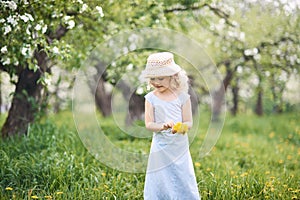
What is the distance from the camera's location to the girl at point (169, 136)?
9.45ft

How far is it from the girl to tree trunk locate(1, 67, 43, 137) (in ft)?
8.71

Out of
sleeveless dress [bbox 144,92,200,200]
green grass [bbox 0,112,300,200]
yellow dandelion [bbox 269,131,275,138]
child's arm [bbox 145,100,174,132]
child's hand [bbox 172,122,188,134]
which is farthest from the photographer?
yellow dandelion [bbox 269,131,275,138]

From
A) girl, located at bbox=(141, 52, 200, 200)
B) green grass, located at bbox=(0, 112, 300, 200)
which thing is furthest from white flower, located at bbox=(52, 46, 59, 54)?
girl, located at bbox=(141, 52, 200, 200)

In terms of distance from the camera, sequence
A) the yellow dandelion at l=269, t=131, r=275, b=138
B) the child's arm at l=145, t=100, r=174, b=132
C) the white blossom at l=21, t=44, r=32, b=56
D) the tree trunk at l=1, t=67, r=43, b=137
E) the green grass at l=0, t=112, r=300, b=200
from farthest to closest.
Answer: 1. the yellow dandelion at l=269, t=131, r=275, b=138
2. the tree trunk at l=1, t=67, r=43, b=137
3. the white blossom at l=21, t=44, r=32, b=56
4. the green grass at l=0, t=112, r=300, b=200
5. the child's arm at l=145, t=100, r=174, b=132

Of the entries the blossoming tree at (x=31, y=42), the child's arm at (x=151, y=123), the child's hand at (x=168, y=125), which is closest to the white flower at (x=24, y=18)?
the blossoming tree at (x=31, y=42)

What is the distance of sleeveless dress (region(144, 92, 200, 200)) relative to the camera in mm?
2896

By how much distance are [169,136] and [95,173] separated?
126 centimetres

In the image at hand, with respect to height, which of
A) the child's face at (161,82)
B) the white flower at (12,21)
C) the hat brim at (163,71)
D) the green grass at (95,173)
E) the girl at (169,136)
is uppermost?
the white flower at (12,21)

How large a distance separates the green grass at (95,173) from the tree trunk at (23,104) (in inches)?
8.2

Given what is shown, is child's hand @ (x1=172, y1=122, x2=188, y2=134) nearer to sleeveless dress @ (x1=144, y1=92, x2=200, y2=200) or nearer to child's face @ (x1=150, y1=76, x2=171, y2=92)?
sleeveless dress @ (x1=144, y1=92, x2=200, y2=200)

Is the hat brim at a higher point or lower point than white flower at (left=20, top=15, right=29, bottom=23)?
lower

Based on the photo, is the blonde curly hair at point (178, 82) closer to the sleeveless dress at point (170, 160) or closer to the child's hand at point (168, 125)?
the sleeveless dress at point (170, 160)

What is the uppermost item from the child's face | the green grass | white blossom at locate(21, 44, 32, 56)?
white blossom at locate(21, 44, 32, 56)

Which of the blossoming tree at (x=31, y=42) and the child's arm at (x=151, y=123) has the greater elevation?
the blossoming tree at (x=31, y=42)
